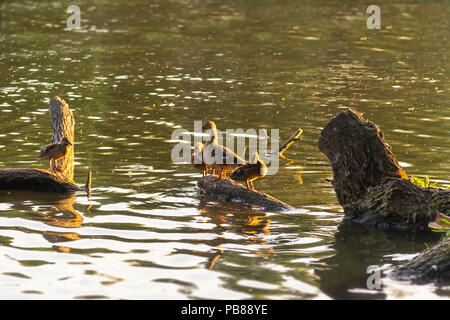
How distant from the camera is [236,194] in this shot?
12711 mm

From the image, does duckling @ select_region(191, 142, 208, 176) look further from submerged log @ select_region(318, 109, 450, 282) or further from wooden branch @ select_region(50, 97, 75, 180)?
submerged log @ select_region(318, 109, 450, 282)

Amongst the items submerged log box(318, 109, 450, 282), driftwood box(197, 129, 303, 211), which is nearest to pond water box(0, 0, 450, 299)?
driftwood box(197, 129, 303, 211)

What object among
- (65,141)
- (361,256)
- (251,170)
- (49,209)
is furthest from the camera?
(65,141)

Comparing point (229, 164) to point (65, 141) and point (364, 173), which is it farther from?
point (65, 141)

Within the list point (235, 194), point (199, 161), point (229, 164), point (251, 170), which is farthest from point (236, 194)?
point (199, 161)

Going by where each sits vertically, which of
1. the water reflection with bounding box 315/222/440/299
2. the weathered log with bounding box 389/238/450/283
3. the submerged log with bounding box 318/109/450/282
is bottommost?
the water reflection with bounding box 315/222/440/299

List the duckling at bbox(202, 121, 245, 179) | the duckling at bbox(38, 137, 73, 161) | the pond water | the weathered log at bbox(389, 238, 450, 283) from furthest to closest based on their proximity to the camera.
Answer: the duckling at bbox(38, 137, 73, 161), the duckling at bbox(202, 121, 245, 179), the pond water, the weathered log at bbox(389, 238, 450, 283)

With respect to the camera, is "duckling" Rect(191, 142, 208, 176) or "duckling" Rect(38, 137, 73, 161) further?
"duckling" Rect(38, 137, 73, 161)

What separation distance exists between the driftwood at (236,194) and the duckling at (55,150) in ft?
7.80

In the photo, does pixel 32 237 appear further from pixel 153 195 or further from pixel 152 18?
pixel 152 18

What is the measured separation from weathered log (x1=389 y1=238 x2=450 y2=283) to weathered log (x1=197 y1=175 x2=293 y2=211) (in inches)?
132

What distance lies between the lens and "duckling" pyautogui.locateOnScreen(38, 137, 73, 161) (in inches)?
539

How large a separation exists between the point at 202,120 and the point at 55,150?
20.5 feet

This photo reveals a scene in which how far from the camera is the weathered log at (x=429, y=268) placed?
8773mm
